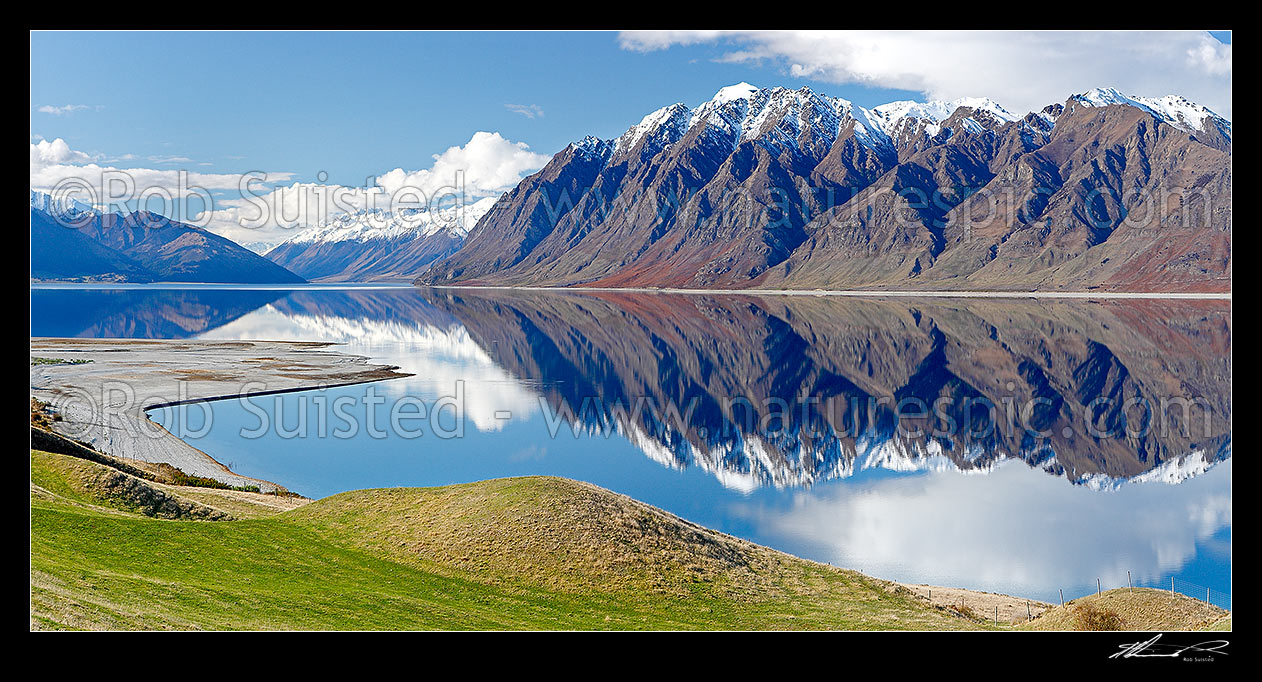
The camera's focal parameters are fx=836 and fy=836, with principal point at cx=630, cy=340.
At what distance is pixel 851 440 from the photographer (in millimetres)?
63094

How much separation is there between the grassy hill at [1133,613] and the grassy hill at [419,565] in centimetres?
316

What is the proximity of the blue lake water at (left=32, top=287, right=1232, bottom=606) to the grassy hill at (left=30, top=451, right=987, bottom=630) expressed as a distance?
29.7 feet

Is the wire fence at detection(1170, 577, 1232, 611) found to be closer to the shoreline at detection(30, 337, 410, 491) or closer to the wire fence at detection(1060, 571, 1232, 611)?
the wire fence at detection(1060, 571, 1232, 611)

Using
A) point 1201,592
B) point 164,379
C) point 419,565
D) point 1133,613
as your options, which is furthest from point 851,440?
point 164,379

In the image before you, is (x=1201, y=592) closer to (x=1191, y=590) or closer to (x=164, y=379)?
(x=1191, y=590)

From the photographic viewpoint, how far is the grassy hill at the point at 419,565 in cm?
2145

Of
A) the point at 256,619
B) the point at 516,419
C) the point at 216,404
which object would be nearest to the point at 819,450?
the point at 516,419

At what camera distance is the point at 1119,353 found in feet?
365
